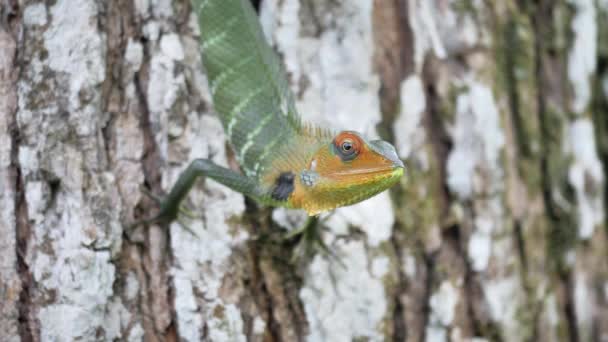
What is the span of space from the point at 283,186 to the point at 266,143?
26 cm

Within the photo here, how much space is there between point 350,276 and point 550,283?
1309mm

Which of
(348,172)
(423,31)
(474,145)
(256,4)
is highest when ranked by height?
(256,4)

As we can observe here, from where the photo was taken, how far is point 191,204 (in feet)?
9.55

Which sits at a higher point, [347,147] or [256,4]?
[256,4]

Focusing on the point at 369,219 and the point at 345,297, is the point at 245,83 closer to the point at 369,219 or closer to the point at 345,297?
the point at 369,219

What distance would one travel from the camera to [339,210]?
3.17 m

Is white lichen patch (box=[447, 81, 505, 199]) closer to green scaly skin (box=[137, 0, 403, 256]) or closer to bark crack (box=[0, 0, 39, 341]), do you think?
green scaly skin (box=[137, 0, 403, 256])

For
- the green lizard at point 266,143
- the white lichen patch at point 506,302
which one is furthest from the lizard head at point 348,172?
the white lichen patch at point 506,302

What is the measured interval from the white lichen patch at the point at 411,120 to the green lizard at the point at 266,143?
0.69 meters

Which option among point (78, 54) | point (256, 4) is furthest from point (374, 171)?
point (256, 4)

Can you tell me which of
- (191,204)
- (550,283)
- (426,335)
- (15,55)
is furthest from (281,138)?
(550,283)

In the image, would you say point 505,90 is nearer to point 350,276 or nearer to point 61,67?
point 350,276

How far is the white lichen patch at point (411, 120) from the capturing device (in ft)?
11.0

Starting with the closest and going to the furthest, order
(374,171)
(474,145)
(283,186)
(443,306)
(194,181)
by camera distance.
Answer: (374,171) → (283,186) → (194,181) → (443,306) → (474,145)
